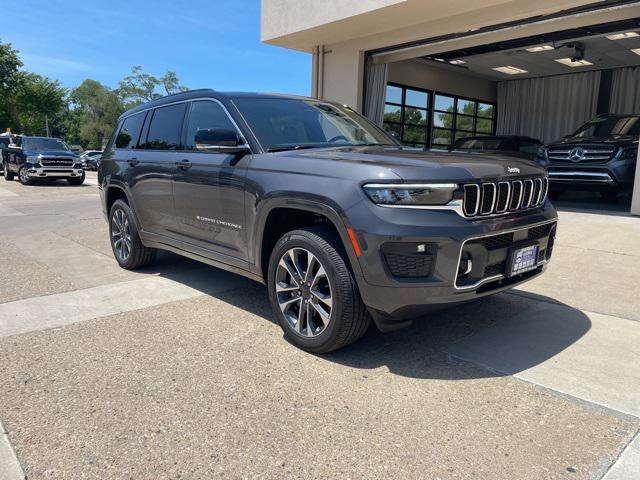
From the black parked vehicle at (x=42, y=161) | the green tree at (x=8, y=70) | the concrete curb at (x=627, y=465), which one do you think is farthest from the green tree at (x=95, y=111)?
the concrete curb at (x=627, y=465)

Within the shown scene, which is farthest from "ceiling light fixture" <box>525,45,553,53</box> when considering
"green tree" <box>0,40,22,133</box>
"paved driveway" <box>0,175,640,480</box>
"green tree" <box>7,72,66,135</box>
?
"green tree" <box>7,72,66,135</box>

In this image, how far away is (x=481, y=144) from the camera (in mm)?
13969

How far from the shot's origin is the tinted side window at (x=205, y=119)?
13.9 ft

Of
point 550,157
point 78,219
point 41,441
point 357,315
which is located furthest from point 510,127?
point 41,441

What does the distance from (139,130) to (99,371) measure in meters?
3.17

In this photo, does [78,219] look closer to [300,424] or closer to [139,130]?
[139,130]

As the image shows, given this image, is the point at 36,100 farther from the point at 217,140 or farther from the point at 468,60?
the point at 217,140

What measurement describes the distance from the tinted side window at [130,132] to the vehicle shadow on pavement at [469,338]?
6.58 feet

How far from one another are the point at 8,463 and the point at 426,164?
Answer: 2.64 meters

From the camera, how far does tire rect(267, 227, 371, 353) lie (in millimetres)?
3182

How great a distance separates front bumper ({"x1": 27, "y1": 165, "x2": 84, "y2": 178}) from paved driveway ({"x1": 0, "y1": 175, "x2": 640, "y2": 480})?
1580 cm

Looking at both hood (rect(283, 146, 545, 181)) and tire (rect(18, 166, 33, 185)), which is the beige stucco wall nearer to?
tire (rect(18, 166, 33, 185))

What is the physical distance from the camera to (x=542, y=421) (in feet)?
8.84

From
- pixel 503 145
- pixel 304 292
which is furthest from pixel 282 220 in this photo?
pixel 503 145
